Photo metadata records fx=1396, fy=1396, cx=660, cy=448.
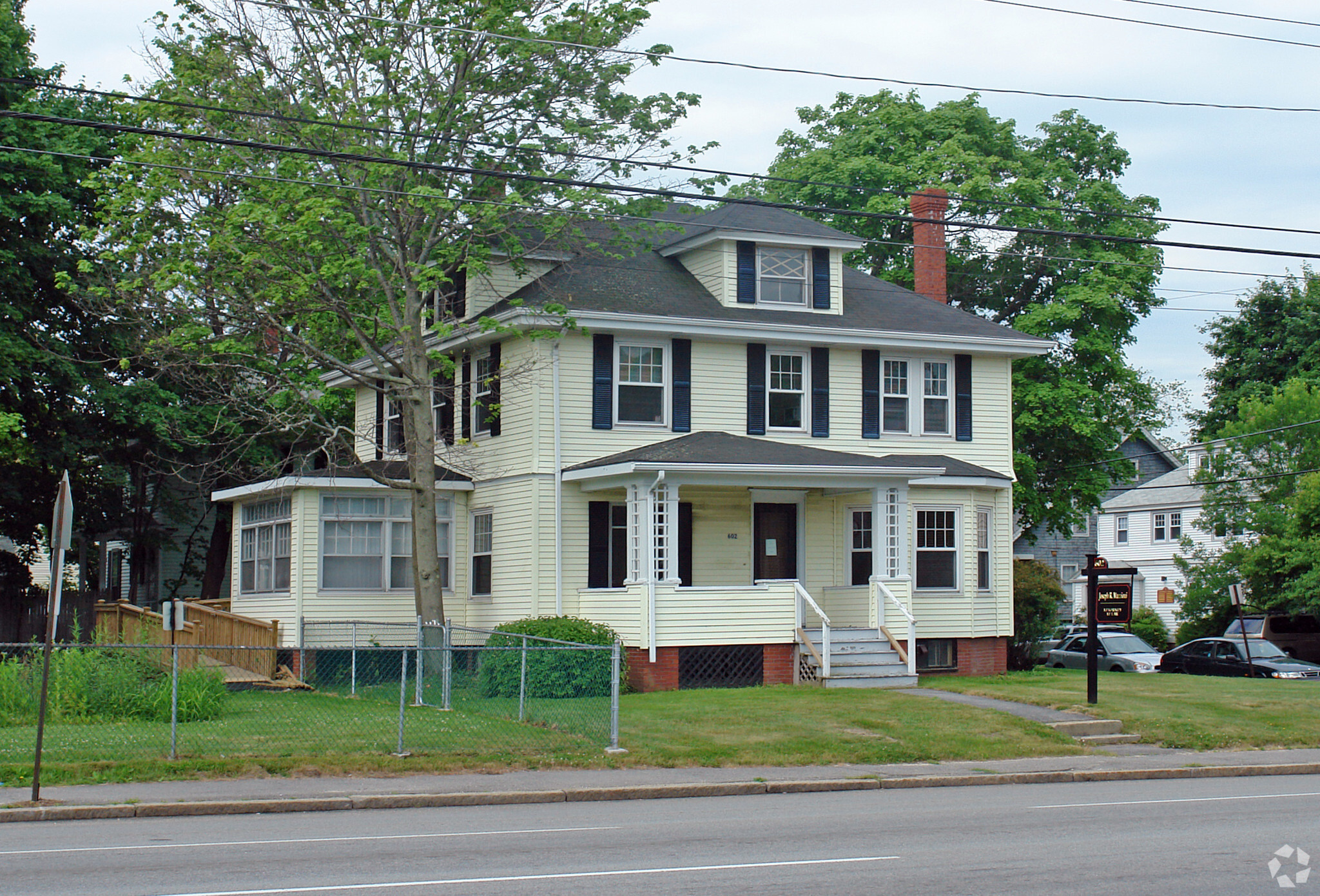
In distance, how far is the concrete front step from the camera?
24891mm

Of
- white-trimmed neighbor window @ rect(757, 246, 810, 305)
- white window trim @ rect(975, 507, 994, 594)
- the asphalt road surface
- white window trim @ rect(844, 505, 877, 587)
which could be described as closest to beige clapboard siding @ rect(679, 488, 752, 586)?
white window trim @ rect(844, 505, 877, 587)

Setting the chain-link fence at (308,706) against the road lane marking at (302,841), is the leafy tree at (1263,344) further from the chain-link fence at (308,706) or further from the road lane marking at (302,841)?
the road lane marking at (302,841)

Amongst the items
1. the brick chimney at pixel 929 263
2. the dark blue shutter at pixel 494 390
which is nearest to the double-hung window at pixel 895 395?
the brick chimney at pixel 929 263

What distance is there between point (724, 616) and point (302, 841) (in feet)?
48.4

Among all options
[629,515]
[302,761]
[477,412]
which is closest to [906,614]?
[629,515]

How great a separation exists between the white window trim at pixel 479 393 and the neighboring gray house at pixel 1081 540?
3775 centimetres

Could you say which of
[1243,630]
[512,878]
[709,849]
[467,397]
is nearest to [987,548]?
[1243,630]

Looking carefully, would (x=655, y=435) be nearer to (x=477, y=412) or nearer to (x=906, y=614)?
(x=477, y=412)

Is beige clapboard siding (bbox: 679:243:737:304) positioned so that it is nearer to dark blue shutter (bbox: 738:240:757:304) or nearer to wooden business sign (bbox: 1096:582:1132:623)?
dark blue shutter (bbox: 738:240:757:304)

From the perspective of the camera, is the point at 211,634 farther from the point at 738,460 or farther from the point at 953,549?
the point at 953,549

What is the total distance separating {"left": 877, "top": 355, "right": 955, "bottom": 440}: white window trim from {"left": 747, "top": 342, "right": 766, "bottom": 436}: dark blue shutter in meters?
2.80

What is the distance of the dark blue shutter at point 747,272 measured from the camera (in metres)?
28.8

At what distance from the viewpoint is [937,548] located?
1139 inches

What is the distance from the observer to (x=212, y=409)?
112ft
